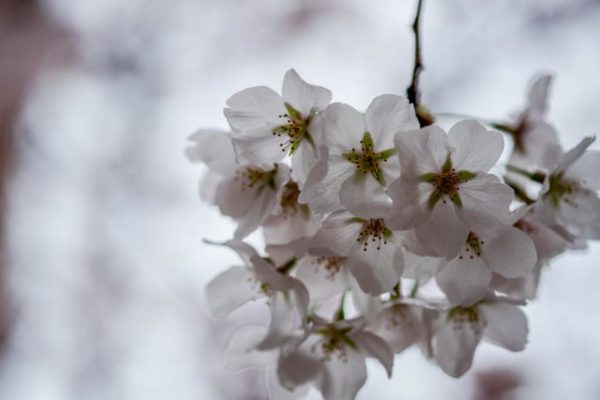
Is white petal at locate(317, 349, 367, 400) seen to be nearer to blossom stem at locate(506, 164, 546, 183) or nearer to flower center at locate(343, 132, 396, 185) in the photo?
flower center at locate(343, 132, 396, 185)

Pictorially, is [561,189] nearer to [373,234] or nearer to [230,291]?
[373,234]

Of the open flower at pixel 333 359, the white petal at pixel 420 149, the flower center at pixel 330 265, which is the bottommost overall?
the open flower at pixel 333 359

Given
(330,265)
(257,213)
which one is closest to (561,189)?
(330,265)

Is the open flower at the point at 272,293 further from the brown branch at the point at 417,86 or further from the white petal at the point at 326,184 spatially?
the brown branch at the point at 417,86

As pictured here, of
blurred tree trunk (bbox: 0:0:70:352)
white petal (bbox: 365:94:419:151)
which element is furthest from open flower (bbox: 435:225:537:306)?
blurred tree trunk (bbox: 0:0:70:352)

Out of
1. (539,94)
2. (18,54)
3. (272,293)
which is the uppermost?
(18,54)

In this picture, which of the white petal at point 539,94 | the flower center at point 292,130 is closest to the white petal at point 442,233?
the flower center at point 292,130
